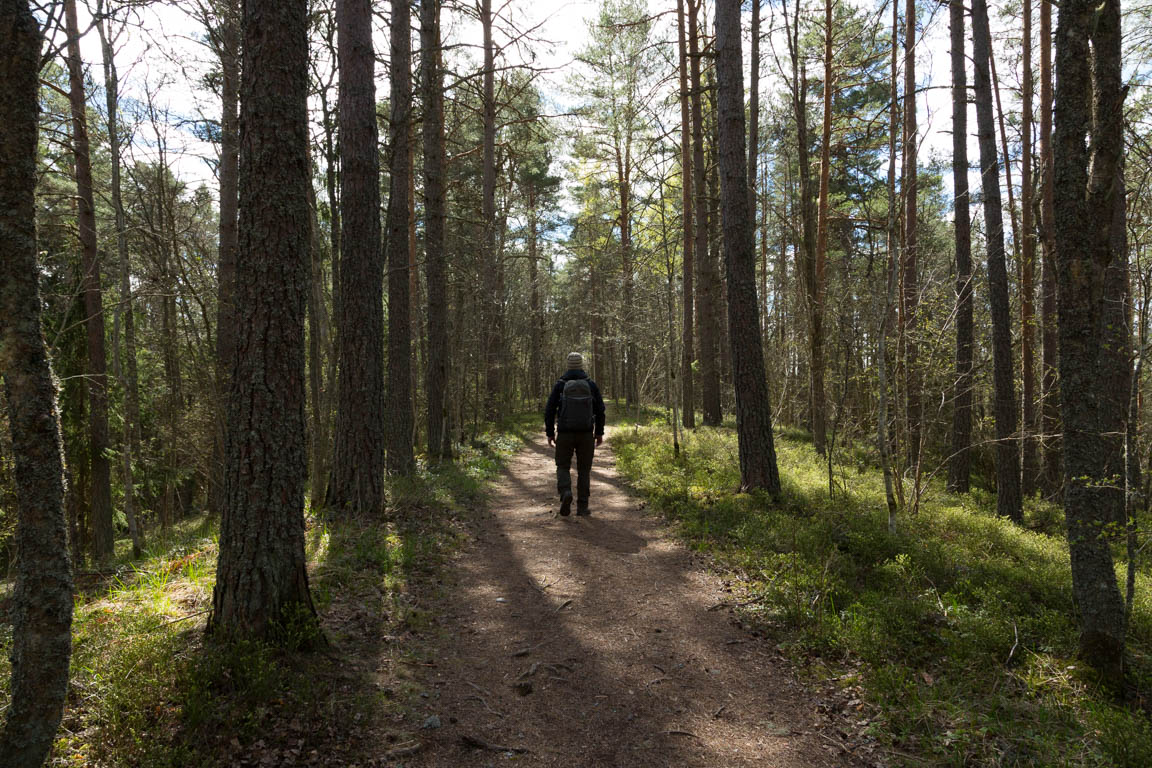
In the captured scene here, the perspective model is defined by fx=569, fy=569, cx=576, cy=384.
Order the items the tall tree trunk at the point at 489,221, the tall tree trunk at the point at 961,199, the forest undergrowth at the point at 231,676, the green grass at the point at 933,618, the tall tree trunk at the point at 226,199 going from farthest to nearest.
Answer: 1. the tall tree trunk at the point at 489,221
2. the tall tree trunk at the point at 961,199
3. the tall tree trunk at the point at 226,199
4. the green grass at the point at 933,618
5. the forest undergrowth at the point at 231,676

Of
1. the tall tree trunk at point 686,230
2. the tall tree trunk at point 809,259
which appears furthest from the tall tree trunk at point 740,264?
the tall tree trunk at point 686,230

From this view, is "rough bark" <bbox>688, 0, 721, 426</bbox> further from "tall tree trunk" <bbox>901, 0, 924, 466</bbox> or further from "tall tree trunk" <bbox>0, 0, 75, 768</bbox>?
"tall tree trunk" <bbox>0, 0, 75, 768</bbox>

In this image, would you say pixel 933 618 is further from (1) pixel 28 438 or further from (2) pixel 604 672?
(1) pixel 28 438

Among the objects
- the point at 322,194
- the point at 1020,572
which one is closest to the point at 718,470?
the point at 1020,572

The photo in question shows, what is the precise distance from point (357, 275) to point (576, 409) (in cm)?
335

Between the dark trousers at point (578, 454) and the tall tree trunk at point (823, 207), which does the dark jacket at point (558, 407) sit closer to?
the dark trousers at point (578, 454)

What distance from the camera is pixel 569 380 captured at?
8.05m

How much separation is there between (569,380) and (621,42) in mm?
15158

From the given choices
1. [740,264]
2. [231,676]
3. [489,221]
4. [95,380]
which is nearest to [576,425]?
[740,264]

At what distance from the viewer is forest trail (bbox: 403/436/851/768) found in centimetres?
326

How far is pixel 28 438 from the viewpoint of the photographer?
2510 millimetres

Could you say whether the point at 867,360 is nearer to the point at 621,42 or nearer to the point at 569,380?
the point at 569,380

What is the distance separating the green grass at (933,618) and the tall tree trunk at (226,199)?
6982mm

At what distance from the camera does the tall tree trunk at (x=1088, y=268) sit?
3613 millimetres
